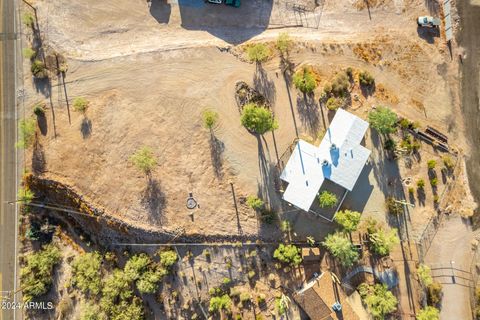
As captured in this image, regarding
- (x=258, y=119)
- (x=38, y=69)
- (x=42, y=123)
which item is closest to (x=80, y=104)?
(x=42, y=123)

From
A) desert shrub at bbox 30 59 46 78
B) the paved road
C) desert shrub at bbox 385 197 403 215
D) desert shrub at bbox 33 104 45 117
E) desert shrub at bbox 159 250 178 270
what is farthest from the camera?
the paved road

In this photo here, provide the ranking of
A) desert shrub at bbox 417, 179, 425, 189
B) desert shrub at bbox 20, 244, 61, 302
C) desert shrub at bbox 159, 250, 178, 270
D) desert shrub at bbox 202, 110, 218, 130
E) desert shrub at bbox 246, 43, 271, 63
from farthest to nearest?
desert shrub at bbox 20, 244, 61, 302 < desert shrub at bbox 246, 43, 271, 63 < desert shrub at bbox 417, 179, 425, 189 < desert shrub at bbox 159, 250, 178, 270 < desert shrub at bbox 202, 110, 218, 130

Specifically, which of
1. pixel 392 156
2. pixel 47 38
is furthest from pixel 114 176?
pixel 392 156

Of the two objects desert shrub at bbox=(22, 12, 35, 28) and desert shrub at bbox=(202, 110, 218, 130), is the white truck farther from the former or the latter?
desert shrub at bbox=(22, 12, 35, 28)

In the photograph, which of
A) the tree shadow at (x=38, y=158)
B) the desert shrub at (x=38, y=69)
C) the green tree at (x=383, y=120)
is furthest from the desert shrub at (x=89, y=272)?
the green tree at (x=383, y=120)

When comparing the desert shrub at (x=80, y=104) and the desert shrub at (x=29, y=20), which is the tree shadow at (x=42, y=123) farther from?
the desert shrub at (x=29, y=20)

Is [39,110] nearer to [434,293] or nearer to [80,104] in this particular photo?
[80,104]

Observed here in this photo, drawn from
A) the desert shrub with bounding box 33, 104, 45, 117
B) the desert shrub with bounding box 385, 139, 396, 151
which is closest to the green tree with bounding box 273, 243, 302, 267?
the desert shrub with bounding box 385, 139, 396, 151

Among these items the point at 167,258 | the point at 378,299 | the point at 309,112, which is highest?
the point at 309,112
